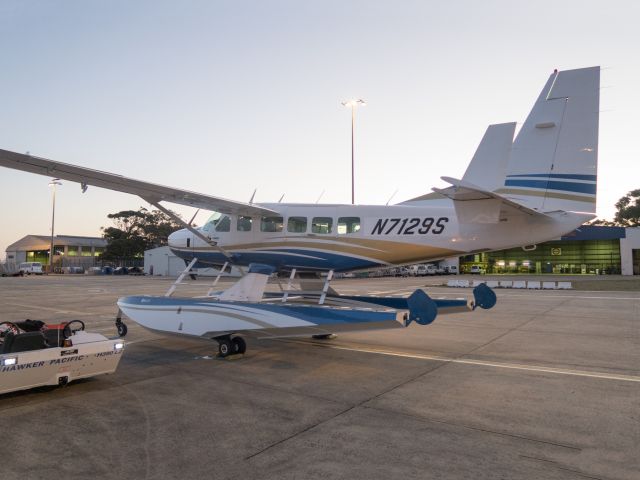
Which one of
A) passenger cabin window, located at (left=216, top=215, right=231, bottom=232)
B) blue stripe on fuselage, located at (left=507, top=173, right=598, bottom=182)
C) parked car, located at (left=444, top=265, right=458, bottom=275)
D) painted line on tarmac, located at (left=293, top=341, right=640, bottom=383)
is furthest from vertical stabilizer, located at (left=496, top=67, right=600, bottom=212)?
parked car, located at (left=444, top=265, right=458, bottom=275)

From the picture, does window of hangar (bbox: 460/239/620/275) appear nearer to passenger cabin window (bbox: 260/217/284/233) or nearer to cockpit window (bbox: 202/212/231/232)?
passenger cabin window (bbox: 260/217/284/233)

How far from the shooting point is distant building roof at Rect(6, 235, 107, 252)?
340 feet

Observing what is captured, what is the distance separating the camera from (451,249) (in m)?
9.74

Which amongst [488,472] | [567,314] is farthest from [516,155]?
[567,314]

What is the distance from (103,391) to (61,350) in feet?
3.28

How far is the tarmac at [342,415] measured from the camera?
4.17 metres

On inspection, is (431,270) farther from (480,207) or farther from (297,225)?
(480,207)

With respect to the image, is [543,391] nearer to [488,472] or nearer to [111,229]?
[488,472]

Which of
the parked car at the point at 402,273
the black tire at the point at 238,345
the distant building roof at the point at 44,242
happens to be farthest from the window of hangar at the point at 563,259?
the distant building roof at the point at 44,242

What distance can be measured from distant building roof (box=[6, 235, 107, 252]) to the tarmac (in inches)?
4331

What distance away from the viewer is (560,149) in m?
9.38

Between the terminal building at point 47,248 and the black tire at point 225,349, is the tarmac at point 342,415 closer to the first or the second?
the black tire at point 225,349

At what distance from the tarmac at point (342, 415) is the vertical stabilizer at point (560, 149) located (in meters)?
3.50

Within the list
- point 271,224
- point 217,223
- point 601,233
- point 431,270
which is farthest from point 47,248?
point 601,233
